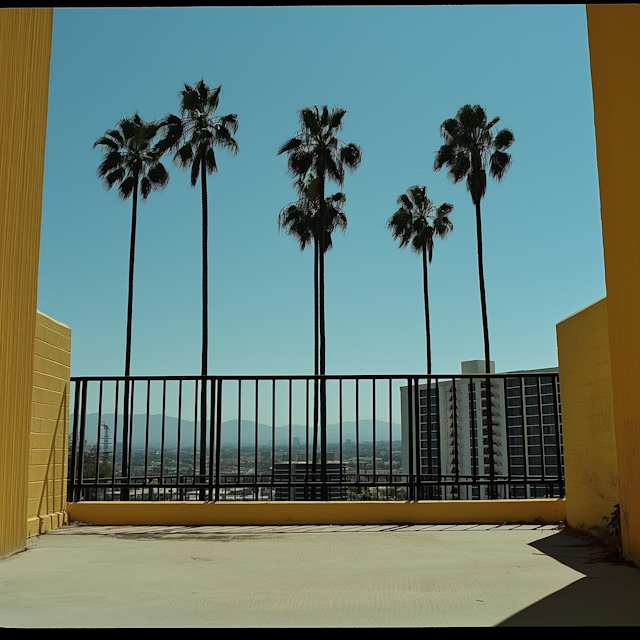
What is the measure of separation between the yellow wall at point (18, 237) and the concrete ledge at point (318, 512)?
1.52 metres

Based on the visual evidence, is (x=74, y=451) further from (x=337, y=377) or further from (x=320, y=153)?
(x=320, y=153)

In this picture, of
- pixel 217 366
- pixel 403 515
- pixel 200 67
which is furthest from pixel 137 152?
pixel 403 515

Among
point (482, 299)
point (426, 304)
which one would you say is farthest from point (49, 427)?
point (426, 304)

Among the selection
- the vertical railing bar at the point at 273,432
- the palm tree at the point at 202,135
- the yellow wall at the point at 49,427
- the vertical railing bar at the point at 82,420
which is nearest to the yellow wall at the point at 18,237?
the yellow wall at the point at 49,427

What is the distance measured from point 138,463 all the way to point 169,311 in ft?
76.6

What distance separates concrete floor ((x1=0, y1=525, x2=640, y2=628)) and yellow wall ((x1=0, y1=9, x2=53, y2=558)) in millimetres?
551

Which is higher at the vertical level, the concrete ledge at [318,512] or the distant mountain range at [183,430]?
the distant mountain range at [183,430]

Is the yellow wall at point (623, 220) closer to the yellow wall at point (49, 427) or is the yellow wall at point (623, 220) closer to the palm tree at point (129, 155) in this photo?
the yellow wall at point (49, 427)

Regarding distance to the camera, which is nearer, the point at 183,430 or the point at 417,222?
the point at 183,430

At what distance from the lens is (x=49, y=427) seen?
5.96 metres

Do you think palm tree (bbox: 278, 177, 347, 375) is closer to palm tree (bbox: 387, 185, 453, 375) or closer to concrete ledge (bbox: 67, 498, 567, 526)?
palm tree (bbox: 387, 185, 453, 375)

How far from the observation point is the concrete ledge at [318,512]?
21.2 feet

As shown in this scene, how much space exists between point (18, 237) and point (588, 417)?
4.53 metres

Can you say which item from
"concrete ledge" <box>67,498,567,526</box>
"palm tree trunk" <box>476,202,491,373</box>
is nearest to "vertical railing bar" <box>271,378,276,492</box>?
"concrete ledge" <box>67,498,567,526</box>
